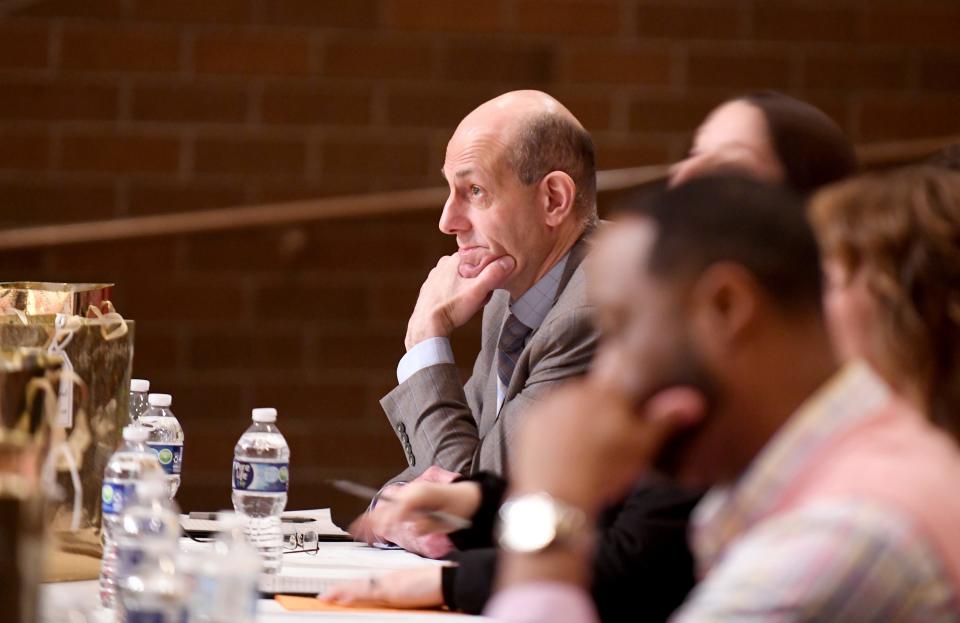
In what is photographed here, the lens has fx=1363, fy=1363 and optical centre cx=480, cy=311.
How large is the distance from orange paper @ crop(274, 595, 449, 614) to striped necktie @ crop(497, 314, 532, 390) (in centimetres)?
79

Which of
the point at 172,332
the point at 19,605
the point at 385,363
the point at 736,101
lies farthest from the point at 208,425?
the point at 19,605

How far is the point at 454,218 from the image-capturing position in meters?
2.57

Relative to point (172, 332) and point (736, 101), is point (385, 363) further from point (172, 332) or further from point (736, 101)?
point (736, 101)

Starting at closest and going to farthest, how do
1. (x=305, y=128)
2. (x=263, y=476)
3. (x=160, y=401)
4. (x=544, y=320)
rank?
(x=263, y=476)
(x=160, y=401)
(x=544, y=320)
(x=305, y=128)

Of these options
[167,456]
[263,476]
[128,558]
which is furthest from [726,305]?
[167,456]

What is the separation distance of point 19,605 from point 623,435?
1.54 ft

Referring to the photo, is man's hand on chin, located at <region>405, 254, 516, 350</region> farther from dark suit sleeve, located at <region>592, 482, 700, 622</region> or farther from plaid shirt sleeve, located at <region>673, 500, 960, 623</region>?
plaid shirt sleeve, located at <region>673, 500, 960, 623</region>

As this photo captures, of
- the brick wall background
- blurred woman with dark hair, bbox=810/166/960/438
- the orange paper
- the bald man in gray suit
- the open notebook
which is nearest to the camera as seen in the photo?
blurred woman with dark hair, bbox=810/166/960/438

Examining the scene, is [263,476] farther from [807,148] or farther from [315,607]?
[807,148]

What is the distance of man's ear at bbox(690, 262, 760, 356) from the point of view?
1025 mm

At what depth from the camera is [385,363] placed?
13.4 feet

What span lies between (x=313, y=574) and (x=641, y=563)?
0.45 meters

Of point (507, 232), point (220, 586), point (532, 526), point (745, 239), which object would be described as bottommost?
point (220, 586)

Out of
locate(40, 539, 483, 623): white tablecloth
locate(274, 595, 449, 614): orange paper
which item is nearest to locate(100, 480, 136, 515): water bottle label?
locate(40, 539, 483, 623): white tablecloth
